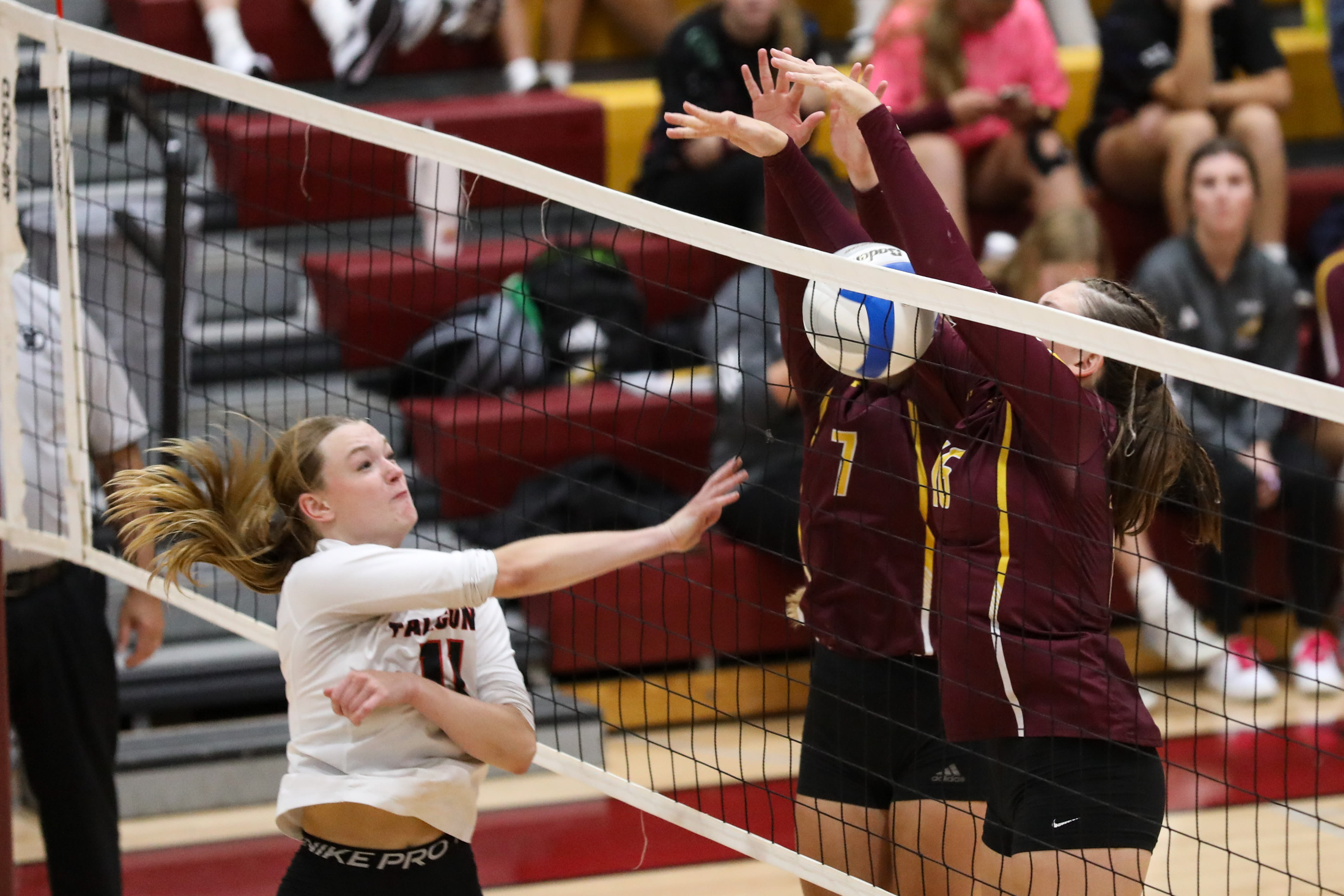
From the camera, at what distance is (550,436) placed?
535 cm

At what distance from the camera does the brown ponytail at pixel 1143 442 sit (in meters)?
2.61

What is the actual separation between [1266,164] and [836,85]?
4085mm

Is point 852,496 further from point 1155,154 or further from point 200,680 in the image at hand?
point 1155,154

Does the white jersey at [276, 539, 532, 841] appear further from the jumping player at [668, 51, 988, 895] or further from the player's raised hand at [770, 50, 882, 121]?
the player's raised hand at [770, 50, 882, 121]

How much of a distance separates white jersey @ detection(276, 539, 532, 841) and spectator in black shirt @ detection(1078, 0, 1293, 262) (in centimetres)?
410

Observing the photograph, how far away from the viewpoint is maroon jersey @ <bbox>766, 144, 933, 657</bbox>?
2.97m

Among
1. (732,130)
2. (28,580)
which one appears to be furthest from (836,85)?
(28,580)

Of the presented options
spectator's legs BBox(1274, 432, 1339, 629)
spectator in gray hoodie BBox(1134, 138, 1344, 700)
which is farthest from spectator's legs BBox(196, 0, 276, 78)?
spectator's legs BBox(1274, 432, 1339, 629)

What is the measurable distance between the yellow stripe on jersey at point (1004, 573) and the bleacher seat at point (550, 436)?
8.13 feet

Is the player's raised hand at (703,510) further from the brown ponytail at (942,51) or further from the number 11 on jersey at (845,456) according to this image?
the brown ponytail at (942,51)

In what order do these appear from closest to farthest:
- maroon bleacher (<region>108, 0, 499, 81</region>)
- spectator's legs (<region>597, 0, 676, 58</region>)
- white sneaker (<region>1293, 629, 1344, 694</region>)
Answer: white sneaker (<region>1293, 629, 1344, 694</region>), maroon bleacher (<region>108, 0, 499, 81</region>), spectator's legs (<region>597, 0, 676, 58</region>)

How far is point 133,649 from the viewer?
14.5 ft

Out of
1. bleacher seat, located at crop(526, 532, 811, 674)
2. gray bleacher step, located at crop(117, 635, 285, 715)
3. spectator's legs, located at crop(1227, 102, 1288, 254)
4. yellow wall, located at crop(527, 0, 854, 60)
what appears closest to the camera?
gray bleacher step, located at crop(117, 635, 285, 715)

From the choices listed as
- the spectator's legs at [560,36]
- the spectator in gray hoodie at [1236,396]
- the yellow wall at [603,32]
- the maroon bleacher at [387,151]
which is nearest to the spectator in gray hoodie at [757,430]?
the maroon bleacher at [387,151]
